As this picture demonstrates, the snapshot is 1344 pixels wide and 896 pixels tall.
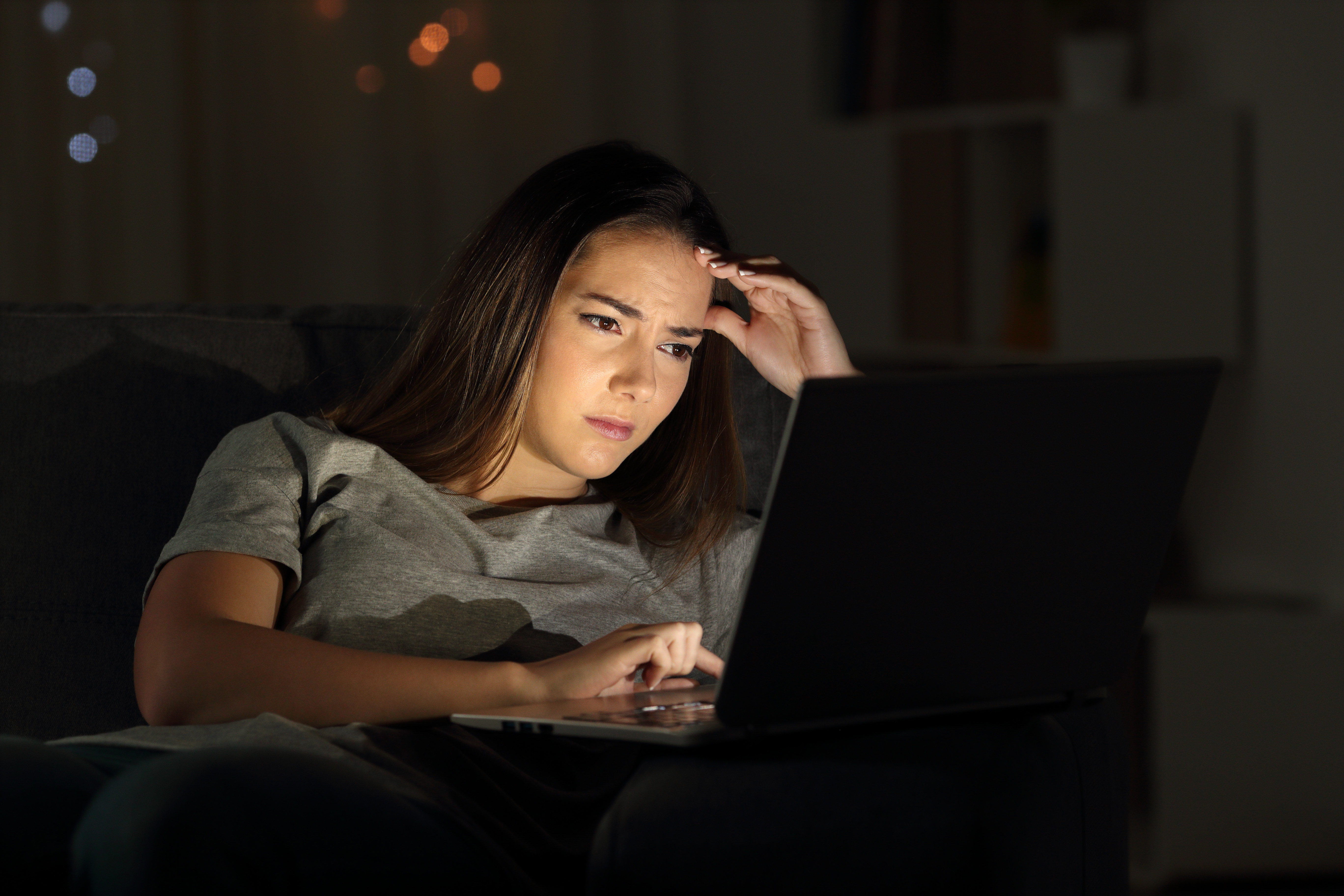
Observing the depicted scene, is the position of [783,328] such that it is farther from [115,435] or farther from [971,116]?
[971,116]

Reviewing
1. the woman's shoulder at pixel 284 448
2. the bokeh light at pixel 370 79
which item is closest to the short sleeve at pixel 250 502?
the woman's shoulder at pixel 284 448

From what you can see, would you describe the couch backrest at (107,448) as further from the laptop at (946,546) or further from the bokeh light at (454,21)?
the bokeh light at (454,21)

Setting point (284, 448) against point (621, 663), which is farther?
point (284, 448)

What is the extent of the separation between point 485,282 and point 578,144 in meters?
1.64

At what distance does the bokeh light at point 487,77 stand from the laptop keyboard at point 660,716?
6.87 ft

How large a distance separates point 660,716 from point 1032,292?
1.81 metres

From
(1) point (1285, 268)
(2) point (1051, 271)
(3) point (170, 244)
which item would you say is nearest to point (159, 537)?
(3) point (170, 244)

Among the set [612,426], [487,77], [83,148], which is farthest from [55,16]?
[612,426]

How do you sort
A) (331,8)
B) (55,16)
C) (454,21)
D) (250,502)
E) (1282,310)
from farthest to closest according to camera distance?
(454,21)
(331,8)
(55,16)
(1282,310)
(250,502)

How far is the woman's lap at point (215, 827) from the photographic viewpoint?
27.4 inches

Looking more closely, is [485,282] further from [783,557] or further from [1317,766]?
[1317,766]

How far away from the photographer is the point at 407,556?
1.17 meters

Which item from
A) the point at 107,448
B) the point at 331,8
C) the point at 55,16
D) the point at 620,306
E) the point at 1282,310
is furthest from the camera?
the point at 331,8

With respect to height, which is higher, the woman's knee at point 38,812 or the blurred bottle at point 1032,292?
the blurred bottle at point 1032,292
